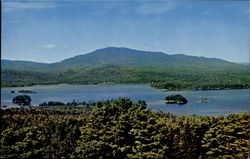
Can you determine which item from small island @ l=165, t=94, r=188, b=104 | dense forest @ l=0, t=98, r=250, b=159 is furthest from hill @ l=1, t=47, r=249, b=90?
A: dense forest @ l=0, t=98, r=250, b=159

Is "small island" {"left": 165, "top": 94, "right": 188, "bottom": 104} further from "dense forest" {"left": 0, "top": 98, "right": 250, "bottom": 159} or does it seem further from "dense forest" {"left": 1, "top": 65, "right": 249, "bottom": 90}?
"dense forest" {"left": 0, "top": 98, "right": 250, "bottom": 159}

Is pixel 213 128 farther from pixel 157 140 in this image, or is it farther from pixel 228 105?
pixel 228 105

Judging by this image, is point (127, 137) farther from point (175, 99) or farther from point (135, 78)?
point (135, 78)

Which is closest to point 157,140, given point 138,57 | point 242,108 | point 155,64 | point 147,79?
point 242,108

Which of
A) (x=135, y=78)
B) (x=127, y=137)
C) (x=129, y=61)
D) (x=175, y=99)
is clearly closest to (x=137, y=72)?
(x=135, y=78)

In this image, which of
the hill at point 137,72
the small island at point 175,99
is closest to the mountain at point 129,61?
the hill at point 137,72

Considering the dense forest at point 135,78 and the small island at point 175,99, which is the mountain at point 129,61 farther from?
the small island at point 175,99
